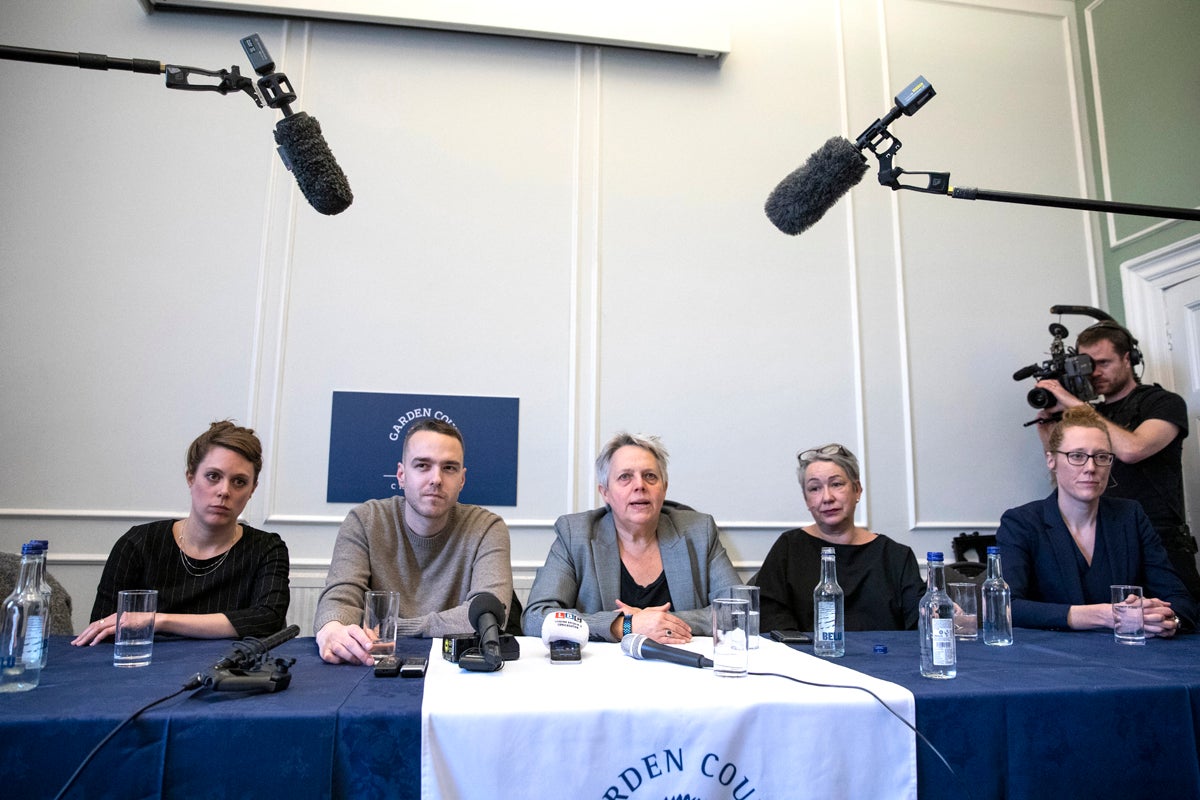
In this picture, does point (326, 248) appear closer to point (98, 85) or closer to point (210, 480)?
point (98, 85)

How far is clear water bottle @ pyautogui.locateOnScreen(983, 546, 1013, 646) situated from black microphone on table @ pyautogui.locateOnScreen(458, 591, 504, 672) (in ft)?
3.74

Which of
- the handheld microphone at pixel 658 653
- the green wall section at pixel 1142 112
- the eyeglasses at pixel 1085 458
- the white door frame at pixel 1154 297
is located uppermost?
the green wall section at pixel 1142 112

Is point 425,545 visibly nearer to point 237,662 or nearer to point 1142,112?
point 237,662

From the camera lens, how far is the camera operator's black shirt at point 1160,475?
3114 mm

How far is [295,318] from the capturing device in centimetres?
353

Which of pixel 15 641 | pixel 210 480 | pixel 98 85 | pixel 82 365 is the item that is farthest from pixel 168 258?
pixel 15 641

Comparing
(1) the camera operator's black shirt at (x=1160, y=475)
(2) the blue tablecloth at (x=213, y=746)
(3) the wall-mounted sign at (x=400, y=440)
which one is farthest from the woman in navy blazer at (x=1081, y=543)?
(3) the wall-mounted sign at (x=400, y=440)

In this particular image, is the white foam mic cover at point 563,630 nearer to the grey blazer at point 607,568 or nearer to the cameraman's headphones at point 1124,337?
the grey blazer at point 607,568

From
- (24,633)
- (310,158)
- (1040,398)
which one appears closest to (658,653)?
(24,633)

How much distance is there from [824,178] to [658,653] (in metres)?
1.05

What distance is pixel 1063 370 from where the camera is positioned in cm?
359

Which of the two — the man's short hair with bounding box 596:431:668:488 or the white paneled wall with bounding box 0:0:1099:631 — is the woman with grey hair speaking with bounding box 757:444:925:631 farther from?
the white paneled wall with bounding box 0:0:1099:631

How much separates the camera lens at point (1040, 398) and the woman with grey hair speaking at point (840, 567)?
5.17 ft

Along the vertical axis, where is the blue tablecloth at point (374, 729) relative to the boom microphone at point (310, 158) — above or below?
below
